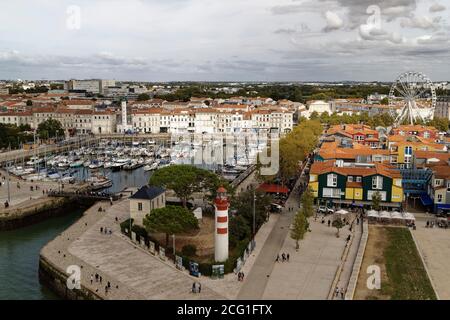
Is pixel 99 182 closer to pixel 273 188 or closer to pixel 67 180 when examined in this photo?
pixel 67 180

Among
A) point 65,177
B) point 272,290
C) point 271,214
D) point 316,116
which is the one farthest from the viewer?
point 316,116

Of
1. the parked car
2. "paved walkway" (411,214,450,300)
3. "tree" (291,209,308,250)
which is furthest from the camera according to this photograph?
the parked car

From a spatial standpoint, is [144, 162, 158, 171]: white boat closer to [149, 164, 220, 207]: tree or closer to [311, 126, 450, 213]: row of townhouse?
[311, 126, 450, 213]: row of townhouse

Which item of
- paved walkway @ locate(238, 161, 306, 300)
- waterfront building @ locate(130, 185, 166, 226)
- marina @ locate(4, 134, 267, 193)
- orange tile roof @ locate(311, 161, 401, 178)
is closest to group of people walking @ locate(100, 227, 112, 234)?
waterfront building @ locate(130, 185, 166, 226)

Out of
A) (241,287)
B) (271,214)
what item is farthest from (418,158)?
(241,287)

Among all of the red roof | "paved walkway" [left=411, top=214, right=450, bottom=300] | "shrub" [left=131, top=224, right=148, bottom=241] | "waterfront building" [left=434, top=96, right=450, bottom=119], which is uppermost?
"waterfront building" [left=434, top=96, right=450, bottom=119]

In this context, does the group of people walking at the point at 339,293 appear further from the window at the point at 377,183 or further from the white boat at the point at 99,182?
the white boat at the point at 99,182
